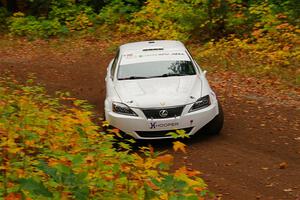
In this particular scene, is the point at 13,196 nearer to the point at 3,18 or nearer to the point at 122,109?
the point at 122,109

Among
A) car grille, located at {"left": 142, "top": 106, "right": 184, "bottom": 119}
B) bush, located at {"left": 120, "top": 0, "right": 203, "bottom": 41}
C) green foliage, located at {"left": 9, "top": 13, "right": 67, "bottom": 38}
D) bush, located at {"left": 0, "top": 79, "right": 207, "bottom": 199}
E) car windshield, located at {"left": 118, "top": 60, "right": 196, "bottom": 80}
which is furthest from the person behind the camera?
green foliage, located at {"left": 9, "top": 13, "right": 67, "bottom": 38}

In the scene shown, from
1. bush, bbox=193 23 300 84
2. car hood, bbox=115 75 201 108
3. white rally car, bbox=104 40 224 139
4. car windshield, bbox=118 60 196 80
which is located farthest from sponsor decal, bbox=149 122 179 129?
bush, bbox=193 23 300 84

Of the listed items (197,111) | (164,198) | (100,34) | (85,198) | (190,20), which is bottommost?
(100,34)

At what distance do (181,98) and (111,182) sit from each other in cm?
420

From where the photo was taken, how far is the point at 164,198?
4.29 meters

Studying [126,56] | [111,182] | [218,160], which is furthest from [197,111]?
[111,182]

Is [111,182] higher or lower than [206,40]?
higher

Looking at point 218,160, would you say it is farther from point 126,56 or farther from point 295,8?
point 295,8

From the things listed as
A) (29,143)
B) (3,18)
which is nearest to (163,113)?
(29,143)

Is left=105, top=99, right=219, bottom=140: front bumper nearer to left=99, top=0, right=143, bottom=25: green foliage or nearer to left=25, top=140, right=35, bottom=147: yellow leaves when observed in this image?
left=25, top=140, right=35, bottom=147: yellow leaves

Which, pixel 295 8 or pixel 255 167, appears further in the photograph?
pixel 295 8

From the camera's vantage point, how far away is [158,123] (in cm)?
849

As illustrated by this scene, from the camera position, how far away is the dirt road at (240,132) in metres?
7.10

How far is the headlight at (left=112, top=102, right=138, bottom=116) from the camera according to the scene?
857 cm
